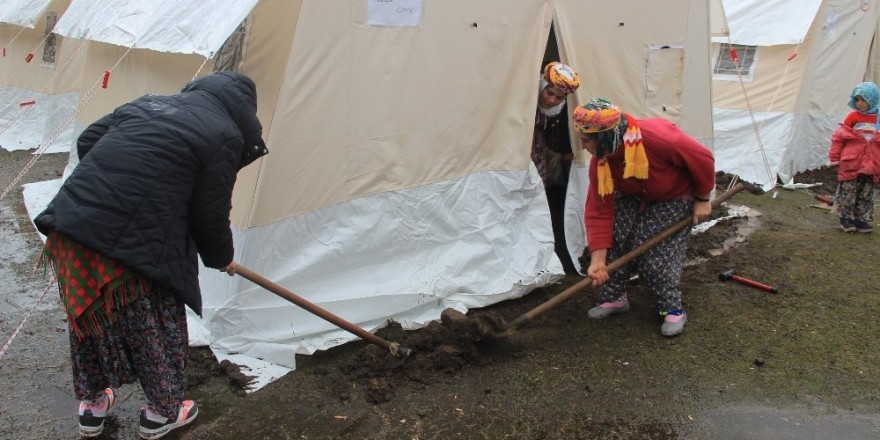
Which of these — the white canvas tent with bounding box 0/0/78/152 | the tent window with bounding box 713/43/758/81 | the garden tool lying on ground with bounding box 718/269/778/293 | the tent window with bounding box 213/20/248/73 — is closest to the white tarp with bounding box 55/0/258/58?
the tent window with bounding box 213/20/248/73

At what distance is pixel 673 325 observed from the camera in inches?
151

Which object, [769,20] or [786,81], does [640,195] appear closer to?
[786,81]

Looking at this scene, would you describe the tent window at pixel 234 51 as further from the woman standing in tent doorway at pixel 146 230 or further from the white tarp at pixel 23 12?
Result: the white tarp at pixel 23 12

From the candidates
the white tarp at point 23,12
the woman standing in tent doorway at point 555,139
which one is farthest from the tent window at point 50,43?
the woman standing in tent doorway at point 555,139

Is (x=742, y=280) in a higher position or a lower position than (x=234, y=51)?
lower

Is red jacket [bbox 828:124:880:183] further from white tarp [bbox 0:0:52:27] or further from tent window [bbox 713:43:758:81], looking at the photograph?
white tarp [bbox 0:0:52:27]

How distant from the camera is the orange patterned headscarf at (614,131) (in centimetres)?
335

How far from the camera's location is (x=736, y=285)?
4.58m

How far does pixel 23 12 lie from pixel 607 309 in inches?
314

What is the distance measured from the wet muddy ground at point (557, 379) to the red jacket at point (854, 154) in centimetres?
165

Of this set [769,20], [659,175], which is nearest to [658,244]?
[659,175]

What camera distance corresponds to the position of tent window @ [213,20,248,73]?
3.49 meters

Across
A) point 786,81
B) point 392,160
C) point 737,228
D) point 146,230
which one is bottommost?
point 737,228

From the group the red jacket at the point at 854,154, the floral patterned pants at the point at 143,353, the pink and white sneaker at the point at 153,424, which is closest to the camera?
the floral patterned pants at the point at 143,353
